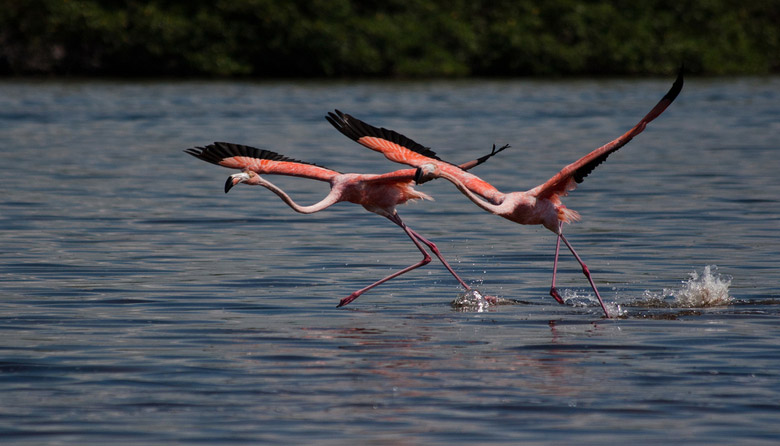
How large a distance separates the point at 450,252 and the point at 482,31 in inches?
1756

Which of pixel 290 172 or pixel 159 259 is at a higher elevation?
pixel 290 172

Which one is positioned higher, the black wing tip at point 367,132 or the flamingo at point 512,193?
the black wing tip at point 367,132

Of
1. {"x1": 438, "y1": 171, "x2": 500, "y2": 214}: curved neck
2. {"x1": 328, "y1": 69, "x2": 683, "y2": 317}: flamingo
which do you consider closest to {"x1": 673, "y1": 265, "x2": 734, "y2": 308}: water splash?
{"x1": 328, "y1": 69, "x2": 683, "y2": 317}: flamingo

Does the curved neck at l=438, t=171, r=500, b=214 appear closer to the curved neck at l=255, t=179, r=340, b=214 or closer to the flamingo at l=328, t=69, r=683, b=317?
the flamingo at l=328, t=69, r=683, b=317

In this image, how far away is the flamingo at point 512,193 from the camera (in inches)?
417

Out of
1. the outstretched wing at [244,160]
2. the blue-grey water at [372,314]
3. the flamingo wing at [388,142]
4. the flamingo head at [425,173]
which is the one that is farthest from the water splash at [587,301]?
the outstretched wing at [244,160]

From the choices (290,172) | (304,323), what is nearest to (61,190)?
(290,172)

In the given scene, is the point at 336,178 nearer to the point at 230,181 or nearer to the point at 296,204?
the point at 296,204

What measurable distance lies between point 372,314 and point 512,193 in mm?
1588

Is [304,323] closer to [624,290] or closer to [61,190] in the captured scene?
[624,290]

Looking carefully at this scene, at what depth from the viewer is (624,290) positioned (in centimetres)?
1155

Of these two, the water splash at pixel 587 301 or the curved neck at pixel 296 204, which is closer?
the water splash at pixel 587 301

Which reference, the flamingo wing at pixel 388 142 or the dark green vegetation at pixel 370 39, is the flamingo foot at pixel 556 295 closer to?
the flamingo wing at pixel 388 142

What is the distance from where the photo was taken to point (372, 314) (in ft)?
35.1
